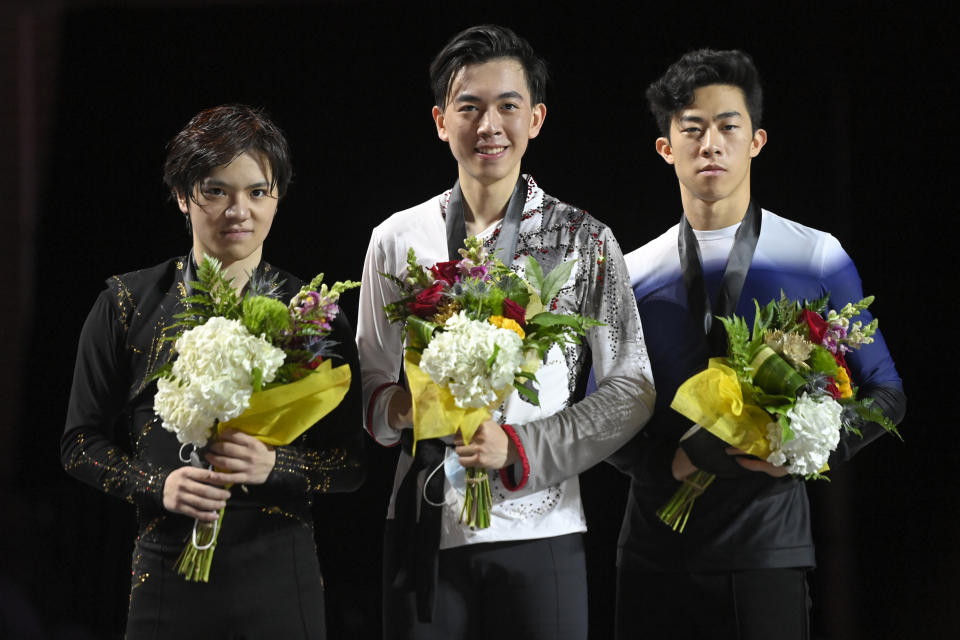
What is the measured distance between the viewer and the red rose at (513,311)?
2387 millimetres

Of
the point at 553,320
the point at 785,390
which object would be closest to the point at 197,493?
the point at 553,320

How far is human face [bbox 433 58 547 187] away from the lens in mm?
2723

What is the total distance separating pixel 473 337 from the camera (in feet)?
7.44

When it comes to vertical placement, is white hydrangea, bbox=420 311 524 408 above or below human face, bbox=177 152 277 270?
below

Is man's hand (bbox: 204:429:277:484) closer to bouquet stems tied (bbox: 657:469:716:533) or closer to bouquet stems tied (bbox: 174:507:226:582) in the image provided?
bouquet stems tied (bbox: 174:507:226:582)

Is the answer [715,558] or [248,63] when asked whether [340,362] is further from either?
[248,63]

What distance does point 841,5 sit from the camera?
3709 mm

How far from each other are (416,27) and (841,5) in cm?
151

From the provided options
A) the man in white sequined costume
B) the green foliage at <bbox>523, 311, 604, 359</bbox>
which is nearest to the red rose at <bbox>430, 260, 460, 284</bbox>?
the green foliage at <bbox>523, 311, 604, 359</bbox>

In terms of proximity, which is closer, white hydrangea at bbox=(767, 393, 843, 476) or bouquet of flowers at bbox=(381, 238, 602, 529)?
bouquet of flowers at bbox=(381, 238, 602, 529)

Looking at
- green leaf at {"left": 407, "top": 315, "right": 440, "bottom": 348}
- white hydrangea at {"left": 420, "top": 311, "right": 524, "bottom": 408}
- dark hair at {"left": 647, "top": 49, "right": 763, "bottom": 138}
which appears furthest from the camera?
dark hair at {"left": 647, "top": 49, "right": 763, "bottom": 138}

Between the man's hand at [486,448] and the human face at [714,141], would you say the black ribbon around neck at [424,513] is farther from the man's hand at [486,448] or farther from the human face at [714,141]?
the human face at [714,141]

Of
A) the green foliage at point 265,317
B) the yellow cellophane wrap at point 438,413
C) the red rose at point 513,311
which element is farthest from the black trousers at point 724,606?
the green foliage at point 265,317

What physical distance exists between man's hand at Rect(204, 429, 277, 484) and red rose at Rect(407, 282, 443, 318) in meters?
0.50
